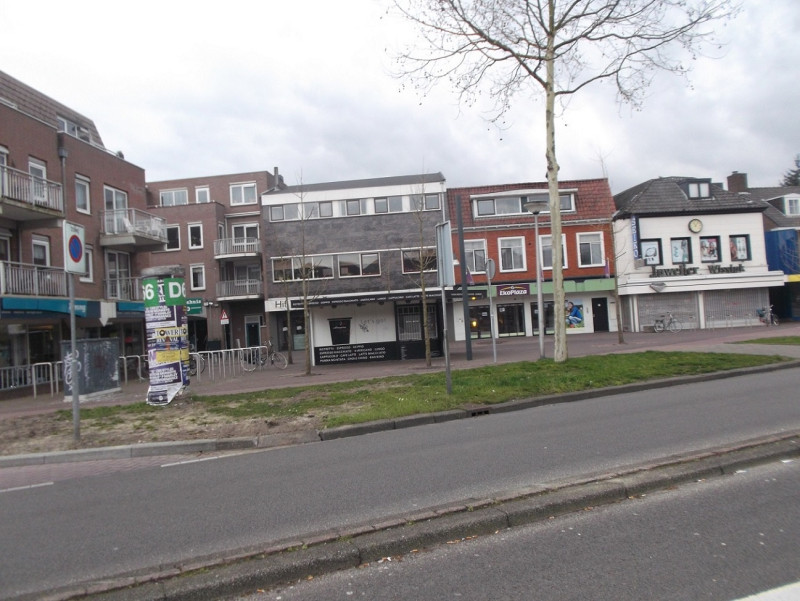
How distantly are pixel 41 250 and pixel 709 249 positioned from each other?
3582 centimetres

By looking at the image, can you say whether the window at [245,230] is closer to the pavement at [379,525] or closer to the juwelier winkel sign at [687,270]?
the juwelier winkel sign at [687,270]

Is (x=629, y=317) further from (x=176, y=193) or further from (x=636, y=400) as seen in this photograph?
(x=176, y=193)

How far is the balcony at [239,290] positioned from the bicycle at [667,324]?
24919 mm

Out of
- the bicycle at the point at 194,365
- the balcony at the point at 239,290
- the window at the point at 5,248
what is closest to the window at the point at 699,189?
the balcony at the point at 239,290

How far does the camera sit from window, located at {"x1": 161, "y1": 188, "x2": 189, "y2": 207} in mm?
48156

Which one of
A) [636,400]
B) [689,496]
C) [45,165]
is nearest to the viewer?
[689,496]

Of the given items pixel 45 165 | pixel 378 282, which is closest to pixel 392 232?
pixel 378 282

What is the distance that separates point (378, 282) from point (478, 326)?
8.79 meters

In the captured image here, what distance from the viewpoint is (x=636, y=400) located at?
11336 mm

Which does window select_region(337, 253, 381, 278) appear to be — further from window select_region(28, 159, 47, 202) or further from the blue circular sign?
the blue circular sign

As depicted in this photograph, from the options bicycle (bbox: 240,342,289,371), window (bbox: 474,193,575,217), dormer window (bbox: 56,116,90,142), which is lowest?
bicycle (bbox: 240,342,289,371)

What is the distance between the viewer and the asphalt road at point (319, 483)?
16.2ft

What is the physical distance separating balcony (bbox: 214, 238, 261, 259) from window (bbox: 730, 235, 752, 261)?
100ft

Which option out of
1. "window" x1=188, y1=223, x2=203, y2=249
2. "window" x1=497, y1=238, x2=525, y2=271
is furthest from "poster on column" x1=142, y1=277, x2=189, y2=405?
"window" x1=188, y1=223, x2=203, y2=249
